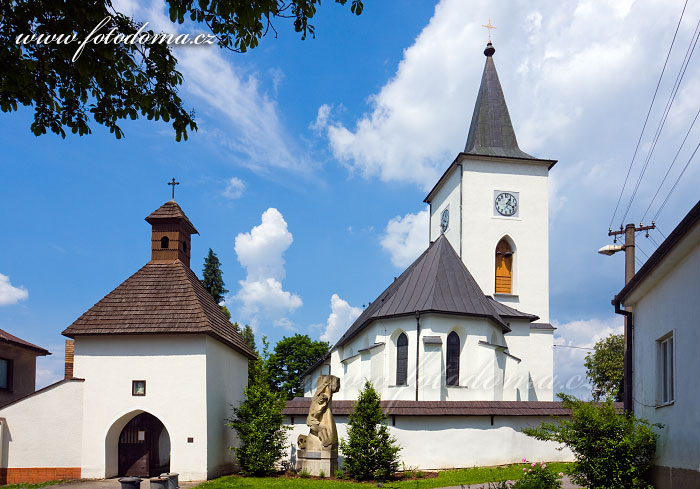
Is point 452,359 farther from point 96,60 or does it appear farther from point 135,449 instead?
point 96,60

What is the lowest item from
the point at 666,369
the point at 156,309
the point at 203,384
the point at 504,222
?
the point at 203,384

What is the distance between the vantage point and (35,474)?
66.3ft

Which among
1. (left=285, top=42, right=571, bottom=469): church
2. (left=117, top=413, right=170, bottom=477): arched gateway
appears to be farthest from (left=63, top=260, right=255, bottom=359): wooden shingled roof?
(left=285, top=42, right=571, bottom=469): church

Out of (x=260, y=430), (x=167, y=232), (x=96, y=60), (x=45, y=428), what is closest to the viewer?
(x=96, y=60)

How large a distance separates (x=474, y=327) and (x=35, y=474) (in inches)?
648

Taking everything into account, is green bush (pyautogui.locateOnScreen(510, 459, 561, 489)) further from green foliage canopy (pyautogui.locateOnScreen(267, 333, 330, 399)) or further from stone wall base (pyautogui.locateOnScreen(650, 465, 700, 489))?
green foliage canopy (pyautogui.locateOnScreen(267, 333, 330, 399))

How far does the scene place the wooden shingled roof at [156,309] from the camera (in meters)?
21.0

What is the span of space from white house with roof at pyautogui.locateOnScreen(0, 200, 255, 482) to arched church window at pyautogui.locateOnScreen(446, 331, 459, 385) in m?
9.29

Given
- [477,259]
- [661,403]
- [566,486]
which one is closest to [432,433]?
[566,486]

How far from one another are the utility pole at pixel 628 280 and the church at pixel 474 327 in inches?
223

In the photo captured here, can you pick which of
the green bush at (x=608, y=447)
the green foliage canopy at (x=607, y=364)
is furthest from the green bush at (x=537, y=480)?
the green foliage canopy at (x=607, y=364)

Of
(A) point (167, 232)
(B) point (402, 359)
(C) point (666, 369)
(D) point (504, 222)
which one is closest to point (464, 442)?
(B) point (402, 359)

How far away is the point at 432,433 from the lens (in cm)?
2119

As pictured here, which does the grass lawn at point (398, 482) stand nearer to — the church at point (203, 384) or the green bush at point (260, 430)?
the green bush at point (260, 430)
